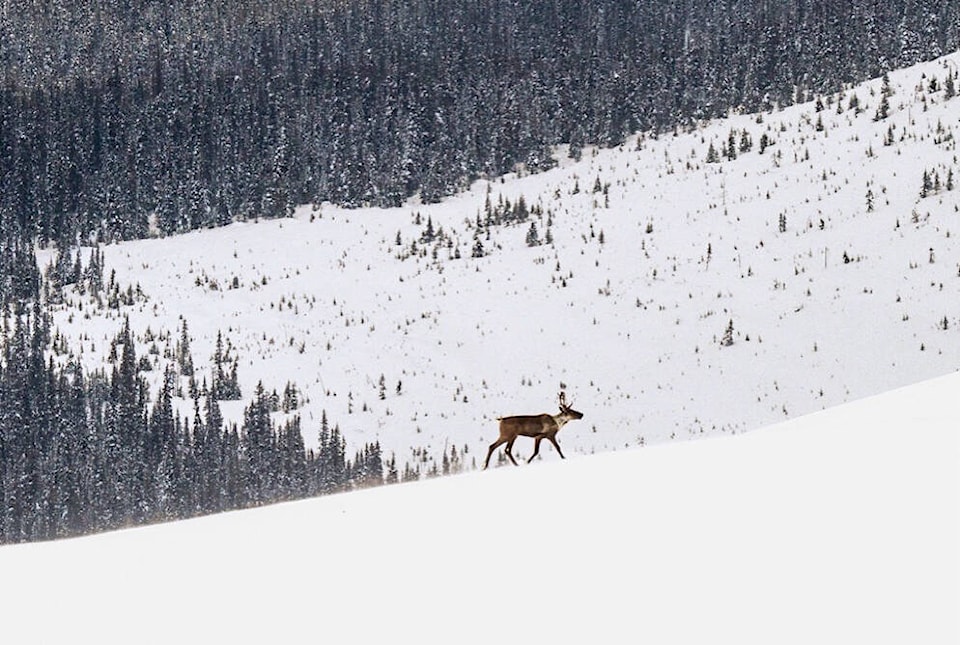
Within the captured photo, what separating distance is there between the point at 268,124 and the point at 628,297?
4300 centimetres

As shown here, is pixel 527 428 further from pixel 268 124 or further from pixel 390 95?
pixel 390 95

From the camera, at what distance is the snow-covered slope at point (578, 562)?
5008mm

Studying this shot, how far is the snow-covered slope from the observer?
501 centimetres

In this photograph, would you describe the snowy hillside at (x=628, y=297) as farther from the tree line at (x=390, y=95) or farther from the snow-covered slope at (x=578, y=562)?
the snow-covered slope at (x=578, y=562)

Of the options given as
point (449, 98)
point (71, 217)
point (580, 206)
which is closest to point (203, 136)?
point (71, 217)

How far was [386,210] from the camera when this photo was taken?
5822 cm

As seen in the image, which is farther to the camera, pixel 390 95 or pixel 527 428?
pixel 390 95

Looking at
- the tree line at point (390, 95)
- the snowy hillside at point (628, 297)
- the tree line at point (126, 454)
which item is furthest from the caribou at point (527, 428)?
the tree line at point (390, 95)

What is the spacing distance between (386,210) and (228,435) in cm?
2689

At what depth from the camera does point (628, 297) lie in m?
34.1

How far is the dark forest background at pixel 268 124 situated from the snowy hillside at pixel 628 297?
6.44 feet

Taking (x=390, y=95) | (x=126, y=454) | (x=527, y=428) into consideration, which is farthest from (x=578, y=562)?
(x=390, y=95)

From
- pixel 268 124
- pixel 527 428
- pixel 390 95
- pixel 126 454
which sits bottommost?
pixel 126 454

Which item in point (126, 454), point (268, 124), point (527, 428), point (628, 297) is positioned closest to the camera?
point (527, 428)
